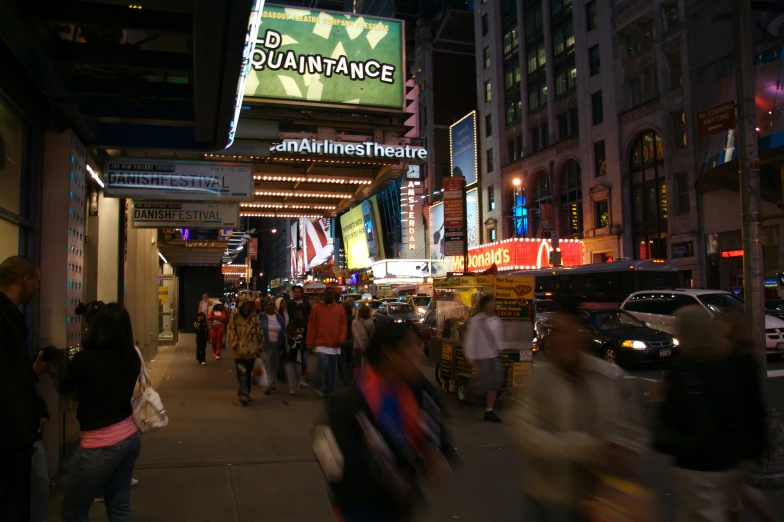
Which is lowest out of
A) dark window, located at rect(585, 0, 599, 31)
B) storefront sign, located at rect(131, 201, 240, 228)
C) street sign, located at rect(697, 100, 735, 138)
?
storefront sign, located at rect(131, 201, 240, 228)

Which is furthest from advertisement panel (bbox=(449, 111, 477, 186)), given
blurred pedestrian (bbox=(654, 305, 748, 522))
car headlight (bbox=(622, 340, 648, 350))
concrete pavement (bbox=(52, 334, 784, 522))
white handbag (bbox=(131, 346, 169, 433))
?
blurred pedestrian (bbox=(654, 305, 748, 522))

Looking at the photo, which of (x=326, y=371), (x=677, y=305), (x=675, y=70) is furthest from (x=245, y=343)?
(x=675, y=70)

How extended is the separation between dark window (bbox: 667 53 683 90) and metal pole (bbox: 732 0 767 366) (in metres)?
30.3

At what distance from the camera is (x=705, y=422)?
12.2 ft

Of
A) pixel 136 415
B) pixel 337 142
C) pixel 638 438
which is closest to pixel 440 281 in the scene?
pixel 337 142

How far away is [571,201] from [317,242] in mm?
45741

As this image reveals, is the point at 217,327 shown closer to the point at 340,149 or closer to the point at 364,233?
the point at 340,149

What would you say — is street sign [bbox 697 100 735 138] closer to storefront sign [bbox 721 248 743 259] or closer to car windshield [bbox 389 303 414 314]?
car windshield [bbox 389 303 414 314]

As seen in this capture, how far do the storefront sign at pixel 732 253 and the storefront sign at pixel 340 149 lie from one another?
25.4 m

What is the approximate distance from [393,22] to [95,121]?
24.3 ft

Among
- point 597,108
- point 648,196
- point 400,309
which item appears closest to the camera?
point 400,309

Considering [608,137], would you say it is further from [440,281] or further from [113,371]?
[113,371]

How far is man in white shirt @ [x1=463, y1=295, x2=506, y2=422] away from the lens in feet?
29.9

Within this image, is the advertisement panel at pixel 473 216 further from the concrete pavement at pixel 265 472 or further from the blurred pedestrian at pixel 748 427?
the blurred pedestrian at pixel 748 427
